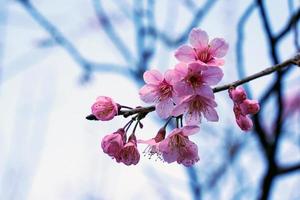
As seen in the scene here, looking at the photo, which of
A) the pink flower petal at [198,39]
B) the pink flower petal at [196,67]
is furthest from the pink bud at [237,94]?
the pink flower petal at [198,39]

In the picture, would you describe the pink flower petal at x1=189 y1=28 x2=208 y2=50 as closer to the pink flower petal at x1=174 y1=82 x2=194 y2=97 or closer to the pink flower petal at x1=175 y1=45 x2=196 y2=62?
Answer: the pink flower petal at x1=175 y1=45 x2=196 y2=62

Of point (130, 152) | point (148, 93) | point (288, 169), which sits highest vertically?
point (288, 169)

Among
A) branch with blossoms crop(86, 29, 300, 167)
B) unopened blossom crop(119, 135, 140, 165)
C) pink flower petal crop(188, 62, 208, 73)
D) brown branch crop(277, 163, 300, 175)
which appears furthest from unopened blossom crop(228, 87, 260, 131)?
brown branch crop(277, 163, 300, 175)

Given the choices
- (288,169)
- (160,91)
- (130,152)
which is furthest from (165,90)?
(288,169)

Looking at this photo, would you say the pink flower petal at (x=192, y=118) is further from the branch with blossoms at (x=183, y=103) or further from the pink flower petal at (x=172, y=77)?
the pink flower petal at (x=172, y=77)

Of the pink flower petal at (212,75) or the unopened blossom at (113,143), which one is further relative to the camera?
the unopened blossom at (113,143)

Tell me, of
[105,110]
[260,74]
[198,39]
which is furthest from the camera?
[198,39]

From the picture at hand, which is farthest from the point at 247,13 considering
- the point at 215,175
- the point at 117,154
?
the point at 215,175

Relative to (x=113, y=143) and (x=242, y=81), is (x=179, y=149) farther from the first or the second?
(x=242, y=81)
